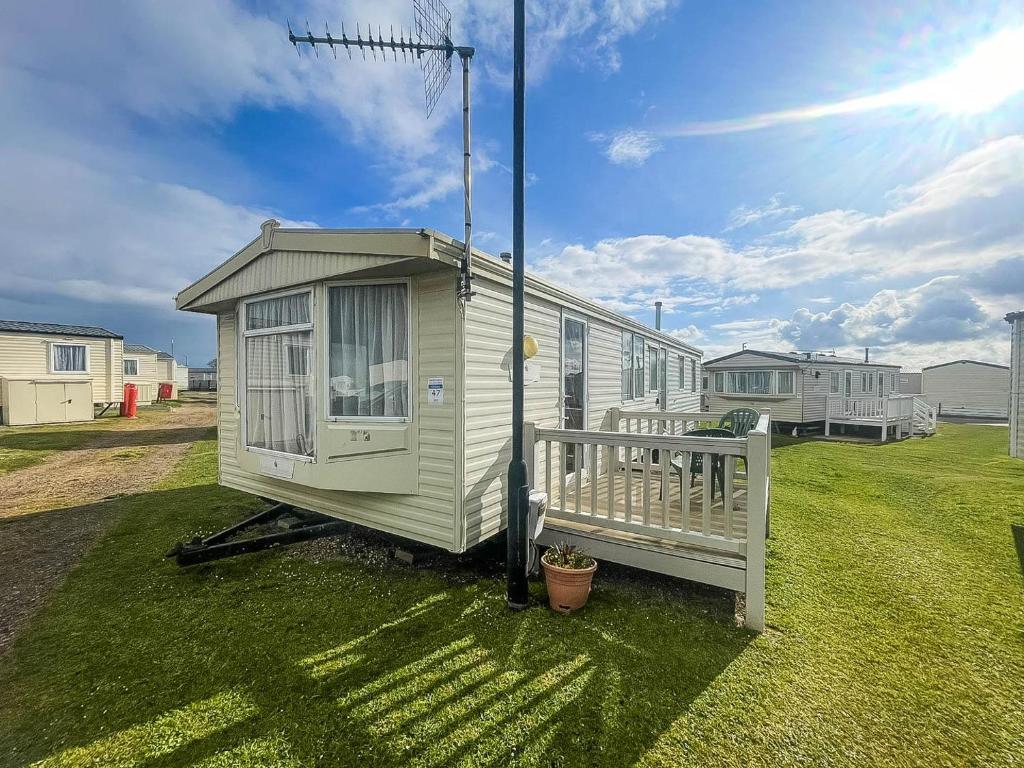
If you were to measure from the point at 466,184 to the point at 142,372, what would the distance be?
1261 inches

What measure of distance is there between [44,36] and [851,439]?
2217cm

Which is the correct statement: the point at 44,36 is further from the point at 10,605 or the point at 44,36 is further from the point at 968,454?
the point at 968,454

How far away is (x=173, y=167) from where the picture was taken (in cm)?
895

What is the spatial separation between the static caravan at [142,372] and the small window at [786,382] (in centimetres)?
3384

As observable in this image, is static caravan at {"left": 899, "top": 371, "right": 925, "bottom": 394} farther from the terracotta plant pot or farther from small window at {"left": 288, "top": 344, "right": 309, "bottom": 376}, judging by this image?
small window at {"left": 288, "top": 344, "right": 309, "bottom": 376}

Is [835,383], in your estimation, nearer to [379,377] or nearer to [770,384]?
[770,384]

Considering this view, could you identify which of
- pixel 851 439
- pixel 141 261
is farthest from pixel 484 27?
pixel 141 261

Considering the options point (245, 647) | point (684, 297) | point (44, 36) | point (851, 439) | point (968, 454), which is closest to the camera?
point (245, 647)

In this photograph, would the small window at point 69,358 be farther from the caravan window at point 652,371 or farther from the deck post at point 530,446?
the caravan window at point 652,371

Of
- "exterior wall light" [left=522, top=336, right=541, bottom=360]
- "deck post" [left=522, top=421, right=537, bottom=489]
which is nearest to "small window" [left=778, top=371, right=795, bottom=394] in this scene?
"exterior wall light" [left=522, top=336, right=541, bottom=360]

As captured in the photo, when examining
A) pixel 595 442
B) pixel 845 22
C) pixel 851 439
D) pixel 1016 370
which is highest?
pixel 845 22

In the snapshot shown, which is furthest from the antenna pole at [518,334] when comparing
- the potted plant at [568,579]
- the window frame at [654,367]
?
the window frame at [654,367]

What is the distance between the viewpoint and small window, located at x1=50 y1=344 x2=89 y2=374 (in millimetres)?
17078

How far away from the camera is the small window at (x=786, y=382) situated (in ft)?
53.6
